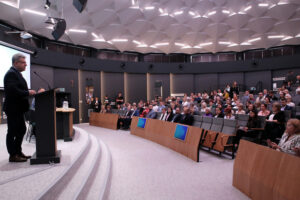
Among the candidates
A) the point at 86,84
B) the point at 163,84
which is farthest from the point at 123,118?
the point at 163,84

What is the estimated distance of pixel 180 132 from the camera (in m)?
5.31

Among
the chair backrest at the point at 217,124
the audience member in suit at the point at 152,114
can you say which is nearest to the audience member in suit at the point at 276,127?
the chair backrest at the point at 217,124

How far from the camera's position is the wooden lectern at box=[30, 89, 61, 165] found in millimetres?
2812

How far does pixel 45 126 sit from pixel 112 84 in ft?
38.9

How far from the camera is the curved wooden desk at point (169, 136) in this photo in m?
4.65

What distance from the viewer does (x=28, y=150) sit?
12.4 ft

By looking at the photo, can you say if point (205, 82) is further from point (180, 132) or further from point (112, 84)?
point (180, 132)

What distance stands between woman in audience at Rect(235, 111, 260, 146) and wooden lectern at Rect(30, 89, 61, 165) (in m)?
4.09

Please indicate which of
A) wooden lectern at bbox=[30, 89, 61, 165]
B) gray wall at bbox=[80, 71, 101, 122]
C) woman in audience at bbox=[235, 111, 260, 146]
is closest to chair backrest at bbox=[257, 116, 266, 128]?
woman in audience at bbox=[235, 111, 260, 146]

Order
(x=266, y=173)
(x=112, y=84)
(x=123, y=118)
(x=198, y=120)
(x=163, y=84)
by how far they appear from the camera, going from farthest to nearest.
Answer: (x=163, y=84) → (x=112, y=84) → (x=123, y=118) → (x=198, y=120) → (x=266, y=173)

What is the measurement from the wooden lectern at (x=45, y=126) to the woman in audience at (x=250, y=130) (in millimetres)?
4092

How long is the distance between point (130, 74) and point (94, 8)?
5.73 meters

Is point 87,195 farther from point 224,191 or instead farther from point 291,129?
point 291,129

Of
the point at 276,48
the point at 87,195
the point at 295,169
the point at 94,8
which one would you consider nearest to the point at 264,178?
the point at 295,169
